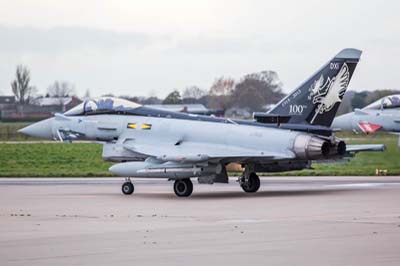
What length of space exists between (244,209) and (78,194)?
292 inches

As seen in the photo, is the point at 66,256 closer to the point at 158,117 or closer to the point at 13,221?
the point at 13,221

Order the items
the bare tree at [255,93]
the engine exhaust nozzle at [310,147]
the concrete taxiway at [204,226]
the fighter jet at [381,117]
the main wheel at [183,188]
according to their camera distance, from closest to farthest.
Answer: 1. the concrete taxiway at [204,226]
2. the engine exhaust nozzle at [310,147]
3. the main wheel at [183,188]
4. the fighter jet at [381,117]
5. the bare tree at [255,93]

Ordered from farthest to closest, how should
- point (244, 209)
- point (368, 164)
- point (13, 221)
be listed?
point (368, 164), point (244, 209), point (13, 221)

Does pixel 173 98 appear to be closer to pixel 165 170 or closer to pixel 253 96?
pixel 253 96

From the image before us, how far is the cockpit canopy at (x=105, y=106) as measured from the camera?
2989cm

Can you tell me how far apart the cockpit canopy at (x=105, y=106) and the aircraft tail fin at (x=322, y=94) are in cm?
474

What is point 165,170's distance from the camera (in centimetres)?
2736

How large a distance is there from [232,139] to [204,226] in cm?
867

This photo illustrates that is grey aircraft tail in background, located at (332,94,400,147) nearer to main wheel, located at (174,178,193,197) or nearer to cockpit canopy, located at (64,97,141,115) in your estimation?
cockpit canopy, located at (64,97,141,115)

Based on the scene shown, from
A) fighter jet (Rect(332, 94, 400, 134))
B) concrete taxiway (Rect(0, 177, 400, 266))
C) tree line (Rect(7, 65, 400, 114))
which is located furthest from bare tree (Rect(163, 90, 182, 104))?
concrete taxiway (Rect(0, 177, 400, 266))

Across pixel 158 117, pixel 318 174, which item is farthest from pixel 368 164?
pixel 158 117

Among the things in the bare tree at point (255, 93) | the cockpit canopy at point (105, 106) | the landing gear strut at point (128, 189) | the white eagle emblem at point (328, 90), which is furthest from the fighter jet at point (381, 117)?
the bare tree at point (255, 93)

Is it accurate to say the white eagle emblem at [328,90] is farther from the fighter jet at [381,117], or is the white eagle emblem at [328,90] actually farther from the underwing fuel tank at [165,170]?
the fighter jet at [381,117]

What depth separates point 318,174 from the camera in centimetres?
3866
